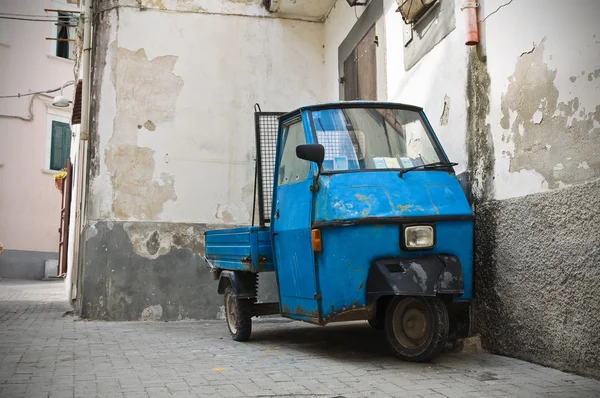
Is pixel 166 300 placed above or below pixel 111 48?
below

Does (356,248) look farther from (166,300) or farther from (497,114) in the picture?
(166,300)

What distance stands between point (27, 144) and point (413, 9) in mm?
18127

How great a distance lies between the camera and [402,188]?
5.06 metres

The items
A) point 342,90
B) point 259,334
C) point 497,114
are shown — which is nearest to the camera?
point 497,114

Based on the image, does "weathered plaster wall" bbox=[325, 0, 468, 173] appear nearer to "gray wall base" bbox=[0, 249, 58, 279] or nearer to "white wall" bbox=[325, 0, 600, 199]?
"white wall" bbox=[325, 0, 600, 199]

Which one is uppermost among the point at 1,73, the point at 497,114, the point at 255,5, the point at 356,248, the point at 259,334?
the point at 1,73

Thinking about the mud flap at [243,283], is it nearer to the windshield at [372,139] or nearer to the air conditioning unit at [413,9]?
the windshield at [372,139]

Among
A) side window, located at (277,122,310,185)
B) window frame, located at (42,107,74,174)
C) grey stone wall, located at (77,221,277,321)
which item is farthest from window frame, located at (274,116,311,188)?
window frame, located at (42,107,74,174)

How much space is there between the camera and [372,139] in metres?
5.54

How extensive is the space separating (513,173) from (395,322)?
150cm

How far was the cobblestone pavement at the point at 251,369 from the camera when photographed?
413 cm

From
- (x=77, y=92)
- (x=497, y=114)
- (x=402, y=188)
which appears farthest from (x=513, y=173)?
(x=77, y=92)

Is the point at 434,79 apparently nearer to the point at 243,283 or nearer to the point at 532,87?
the point at 532,87

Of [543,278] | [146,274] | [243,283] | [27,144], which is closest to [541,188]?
Result: [543,278]
